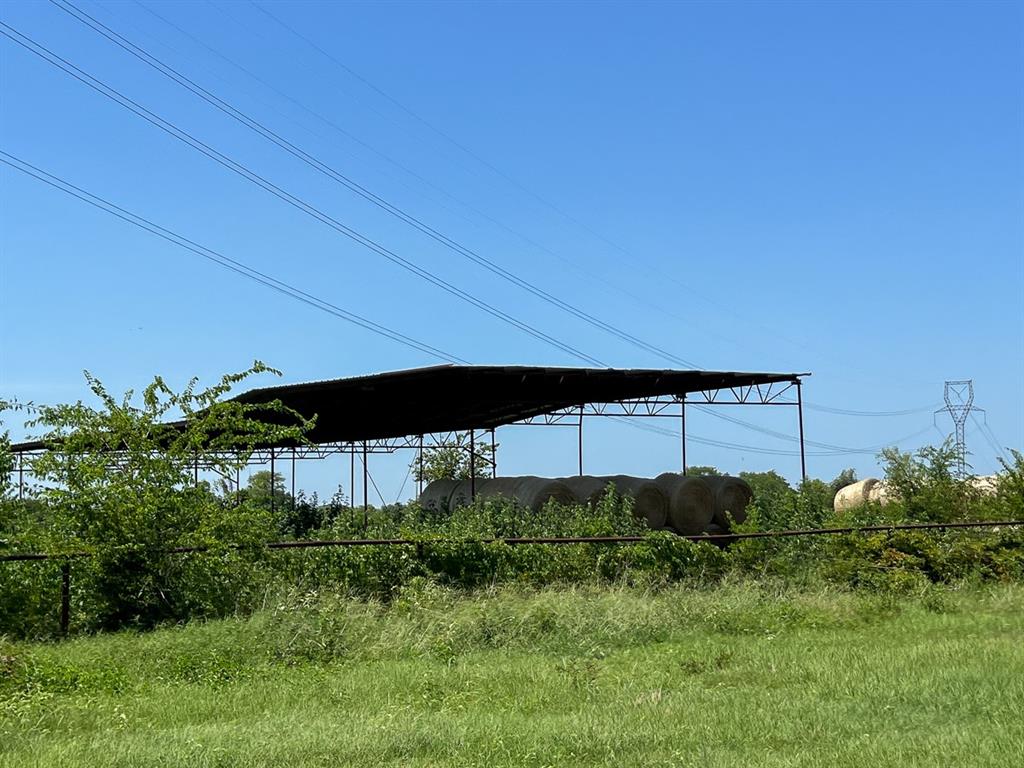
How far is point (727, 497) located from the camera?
1113 inches

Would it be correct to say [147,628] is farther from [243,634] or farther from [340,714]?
[340,714]

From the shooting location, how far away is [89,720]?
7910 millimetres

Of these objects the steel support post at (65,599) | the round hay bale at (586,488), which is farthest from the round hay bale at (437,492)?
the steel support post at (65,599)

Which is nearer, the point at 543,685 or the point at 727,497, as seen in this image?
the point at 543,685

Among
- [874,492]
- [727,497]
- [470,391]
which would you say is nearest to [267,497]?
[470,391]

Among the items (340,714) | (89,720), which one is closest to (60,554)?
(89,720)

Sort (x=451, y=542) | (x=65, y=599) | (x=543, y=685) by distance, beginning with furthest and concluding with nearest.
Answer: (x=451, y=542), (x=65, y=599), (x=543, y=685)

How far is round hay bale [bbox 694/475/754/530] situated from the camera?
28.1 meters

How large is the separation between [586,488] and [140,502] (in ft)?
48.1

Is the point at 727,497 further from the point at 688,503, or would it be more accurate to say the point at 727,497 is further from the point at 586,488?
the point at 586,488

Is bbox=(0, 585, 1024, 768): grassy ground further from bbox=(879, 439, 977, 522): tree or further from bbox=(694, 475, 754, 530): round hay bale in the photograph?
bbox=(694, 475, 754, 530): round hay bale

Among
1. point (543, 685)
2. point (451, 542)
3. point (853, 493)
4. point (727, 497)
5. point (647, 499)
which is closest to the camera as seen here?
point (543, 685)

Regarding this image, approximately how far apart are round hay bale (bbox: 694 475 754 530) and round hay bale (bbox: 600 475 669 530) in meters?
1.65

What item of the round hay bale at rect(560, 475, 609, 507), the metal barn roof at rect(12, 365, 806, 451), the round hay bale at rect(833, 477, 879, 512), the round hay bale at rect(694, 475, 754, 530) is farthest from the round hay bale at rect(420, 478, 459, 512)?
the round hay bale at rect(833, 477, 879, 512)
